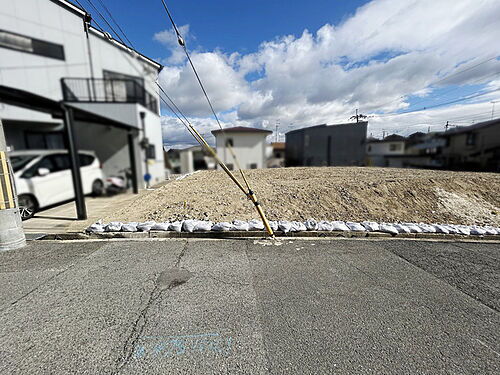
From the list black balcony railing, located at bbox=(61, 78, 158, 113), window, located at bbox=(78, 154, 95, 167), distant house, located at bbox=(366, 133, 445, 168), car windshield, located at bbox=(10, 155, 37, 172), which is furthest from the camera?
distant house, located at bbox=(366, 133, 445, 168)

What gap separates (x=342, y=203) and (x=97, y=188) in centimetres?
725

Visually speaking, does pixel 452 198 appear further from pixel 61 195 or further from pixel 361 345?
pixel 61 195

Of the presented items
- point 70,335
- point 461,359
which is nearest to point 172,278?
point 70,335

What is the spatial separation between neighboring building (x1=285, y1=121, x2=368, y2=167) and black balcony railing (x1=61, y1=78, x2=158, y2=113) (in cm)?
1460

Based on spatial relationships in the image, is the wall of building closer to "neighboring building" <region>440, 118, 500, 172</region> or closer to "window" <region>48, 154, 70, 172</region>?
"neighboring building" <region>440, 118, 500, 172</region>

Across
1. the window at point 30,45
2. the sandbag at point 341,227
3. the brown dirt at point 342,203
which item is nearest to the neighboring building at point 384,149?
the brown dirt at point 342,203

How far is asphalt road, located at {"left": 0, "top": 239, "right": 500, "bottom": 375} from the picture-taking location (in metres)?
1.36

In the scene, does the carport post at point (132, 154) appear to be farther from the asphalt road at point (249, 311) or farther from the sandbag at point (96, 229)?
the asphalt road at point (249, 311)

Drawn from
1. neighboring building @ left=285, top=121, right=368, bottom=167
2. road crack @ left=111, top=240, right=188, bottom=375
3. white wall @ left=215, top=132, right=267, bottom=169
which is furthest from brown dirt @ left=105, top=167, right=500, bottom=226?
white wall @ left=215, top=132, right=267, bottom=169

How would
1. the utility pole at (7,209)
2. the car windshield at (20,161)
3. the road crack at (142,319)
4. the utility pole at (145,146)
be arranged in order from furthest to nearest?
the utility pole at (145,146)
the car windshield at (20,161)
the utility pole at (7,209)
the road crack at (142,319)

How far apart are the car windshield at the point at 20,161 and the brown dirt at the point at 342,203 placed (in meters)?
2.14

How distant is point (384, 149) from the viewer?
39.2ft

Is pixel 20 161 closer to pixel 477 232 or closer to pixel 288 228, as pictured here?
pixel 288 228

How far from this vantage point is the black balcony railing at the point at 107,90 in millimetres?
5586
